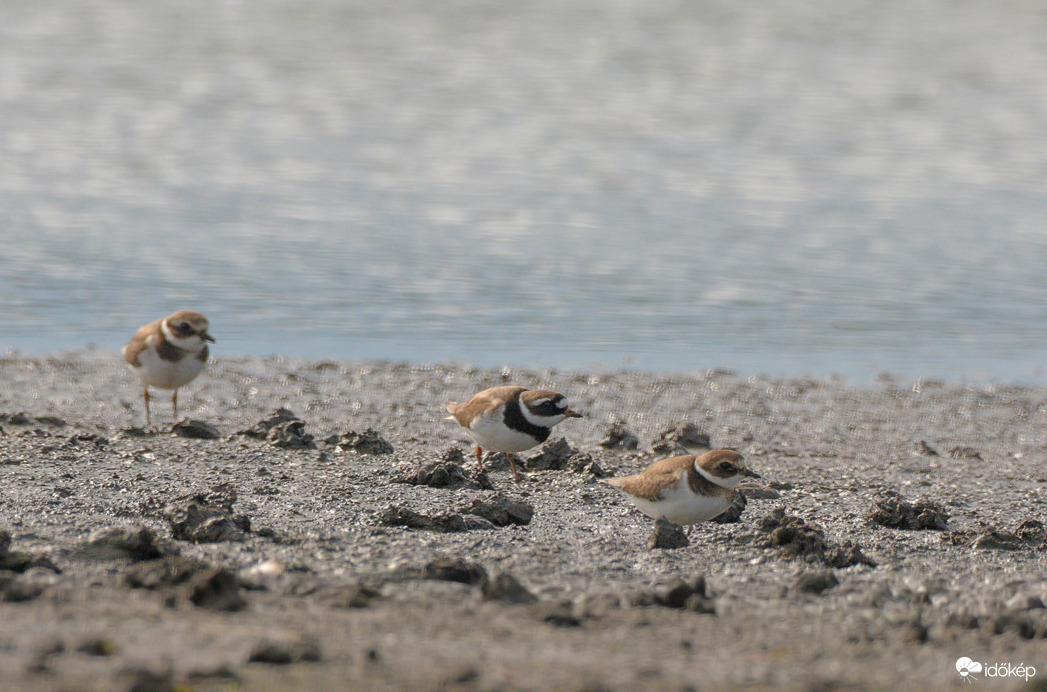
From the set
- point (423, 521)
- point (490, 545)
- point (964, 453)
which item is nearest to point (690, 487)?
point (490, 545)

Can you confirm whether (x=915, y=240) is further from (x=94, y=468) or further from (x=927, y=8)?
(x=927, y=8)

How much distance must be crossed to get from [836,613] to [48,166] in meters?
19.0

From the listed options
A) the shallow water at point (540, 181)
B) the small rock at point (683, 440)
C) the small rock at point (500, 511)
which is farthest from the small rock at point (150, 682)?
the shallow water at point (540, 181)

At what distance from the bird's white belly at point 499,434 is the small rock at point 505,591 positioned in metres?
2.70

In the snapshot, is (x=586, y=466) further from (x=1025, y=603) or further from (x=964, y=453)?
(x=964, y=453)

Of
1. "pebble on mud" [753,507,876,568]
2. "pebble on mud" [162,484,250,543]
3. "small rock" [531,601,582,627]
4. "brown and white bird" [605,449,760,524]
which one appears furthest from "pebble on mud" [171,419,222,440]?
"small rock" [531,601,582,627]

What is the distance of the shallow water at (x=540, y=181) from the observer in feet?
45.2

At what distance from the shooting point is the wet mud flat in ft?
14.8

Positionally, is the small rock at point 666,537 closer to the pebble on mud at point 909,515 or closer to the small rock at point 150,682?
the pebble on mud at point 909,515

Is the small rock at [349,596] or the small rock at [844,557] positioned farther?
the small rock at [844,557]

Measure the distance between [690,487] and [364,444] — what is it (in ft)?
9.56

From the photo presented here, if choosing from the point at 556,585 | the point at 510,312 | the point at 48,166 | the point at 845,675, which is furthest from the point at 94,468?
the point at 48,166

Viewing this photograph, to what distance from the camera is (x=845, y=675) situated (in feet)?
14.9

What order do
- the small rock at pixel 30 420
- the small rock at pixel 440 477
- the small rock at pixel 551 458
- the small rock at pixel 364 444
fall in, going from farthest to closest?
the small rock at pixel 30 420 < the small rock at pixel 364 444 < the small rock at pixel 551 458 < the small rock at pixel 440 477
